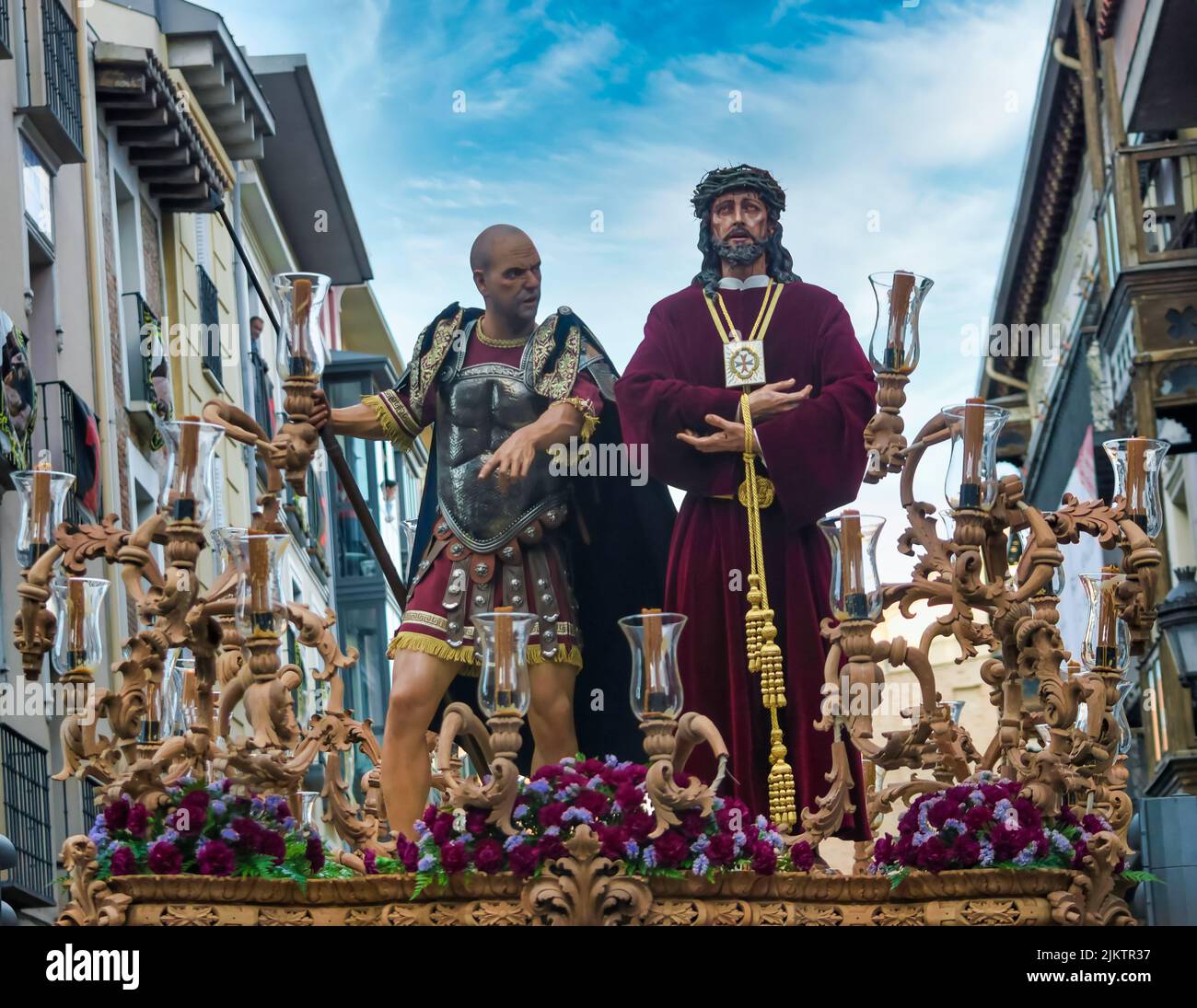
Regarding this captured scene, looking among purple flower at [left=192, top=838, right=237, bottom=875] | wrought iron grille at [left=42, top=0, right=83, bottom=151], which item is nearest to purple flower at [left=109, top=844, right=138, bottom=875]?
purple flower at [left=192, top=838, right=237, bottom=875]

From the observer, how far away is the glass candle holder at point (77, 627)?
33.6ft

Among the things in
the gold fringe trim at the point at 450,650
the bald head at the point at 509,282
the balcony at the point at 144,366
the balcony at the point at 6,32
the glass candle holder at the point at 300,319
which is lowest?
the gold fringe trim at the point at 450,650

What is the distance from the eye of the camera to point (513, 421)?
1147cm

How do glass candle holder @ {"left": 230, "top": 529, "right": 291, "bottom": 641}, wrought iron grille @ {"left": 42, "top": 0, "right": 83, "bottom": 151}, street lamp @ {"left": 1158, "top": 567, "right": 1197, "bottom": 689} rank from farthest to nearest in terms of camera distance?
wrought iron grille @ {"left": 42, "top": 0, "right": 83, "bottom": 151} → street lamp @ {"left": 1158, "top": 567, "right": 1197, "bottom": 689} → glass candle holder @ {"left": 230, "top": 529, "right": 291, "bottom": 641}

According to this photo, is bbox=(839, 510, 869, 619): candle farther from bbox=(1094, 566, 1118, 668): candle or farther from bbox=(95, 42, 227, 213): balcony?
bbox=(95, 42, 227, 213): balcony

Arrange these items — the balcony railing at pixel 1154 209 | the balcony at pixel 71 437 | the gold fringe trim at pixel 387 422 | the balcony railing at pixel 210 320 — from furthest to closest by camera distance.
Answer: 1. the balcony railing at pixel 210 320
2. the balcony railing at pixel 1154 209
3. the balcony at pixel 71 437
4. the gold fringe trim at pixel 387 422

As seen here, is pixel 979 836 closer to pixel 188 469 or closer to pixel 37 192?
pixel 188 469

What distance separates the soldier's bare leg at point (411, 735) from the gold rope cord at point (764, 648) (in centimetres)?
124

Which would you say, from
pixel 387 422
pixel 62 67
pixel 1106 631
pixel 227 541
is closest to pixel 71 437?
pixel 62 67

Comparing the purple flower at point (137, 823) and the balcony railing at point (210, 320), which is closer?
the purple flower at point (137, 823)

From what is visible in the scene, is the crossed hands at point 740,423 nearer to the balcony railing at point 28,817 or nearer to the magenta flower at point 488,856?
the magenta flower at point 488,856

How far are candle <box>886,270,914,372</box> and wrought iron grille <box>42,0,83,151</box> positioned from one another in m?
9.80

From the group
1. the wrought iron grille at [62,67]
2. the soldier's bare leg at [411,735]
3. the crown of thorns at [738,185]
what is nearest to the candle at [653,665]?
the soldier's bare leg at [411,735]

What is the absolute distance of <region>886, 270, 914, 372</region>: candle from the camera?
408 inches
